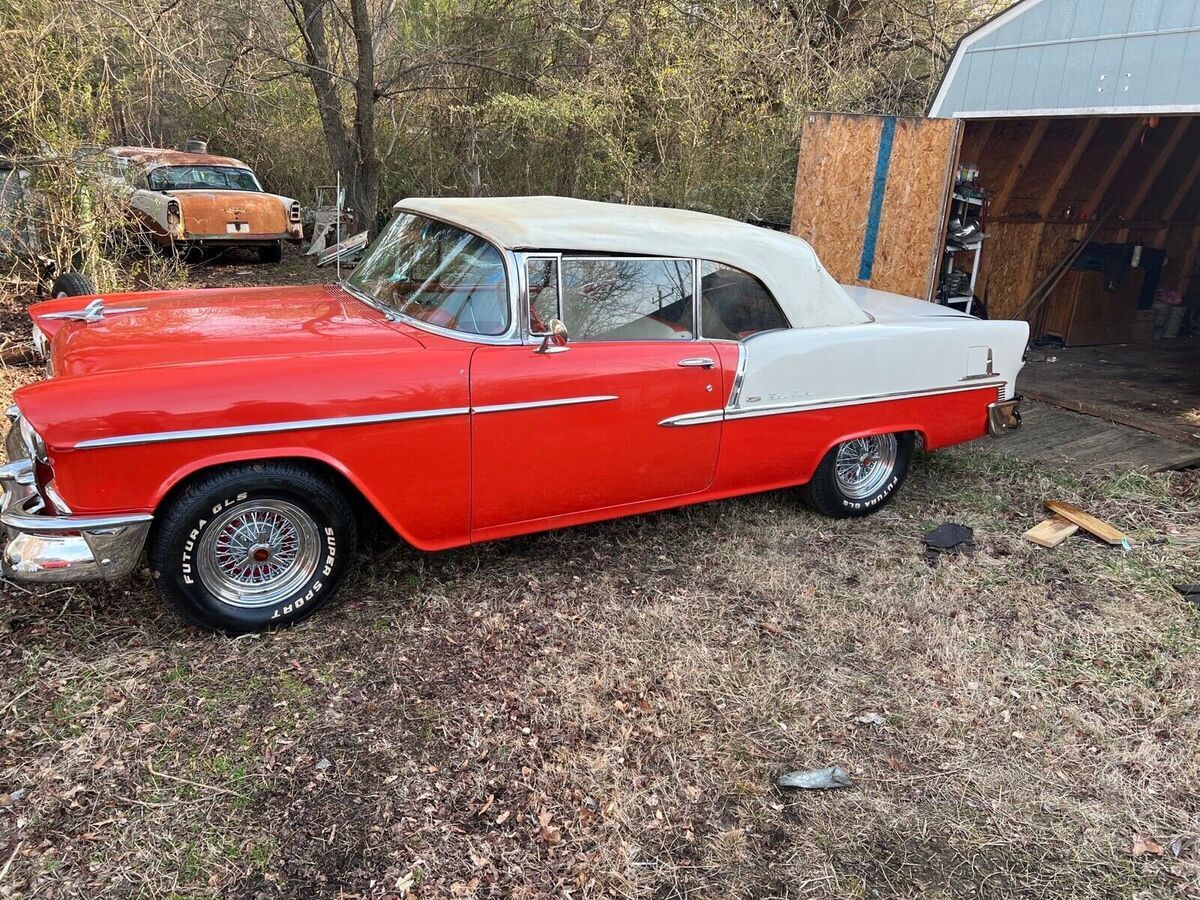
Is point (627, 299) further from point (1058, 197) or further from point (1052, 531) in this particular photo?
point (1058, 197)

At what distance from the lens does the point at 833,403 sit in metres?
4.38

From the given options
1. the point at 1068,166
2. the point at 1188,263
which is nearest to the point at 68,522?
the point at 1068,166

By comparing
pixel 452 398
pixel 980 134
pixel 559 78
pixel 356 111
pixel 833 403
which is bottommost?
pixel 833 403

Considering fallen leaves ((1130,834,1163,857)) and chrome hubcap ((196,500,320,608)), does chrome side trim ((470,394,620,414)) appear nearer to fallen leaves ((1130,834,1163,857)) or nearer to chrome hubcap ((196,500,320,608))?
chrome hubcap ((196,500,320,608))

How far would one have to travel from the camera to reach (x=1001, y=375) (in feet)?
16.3

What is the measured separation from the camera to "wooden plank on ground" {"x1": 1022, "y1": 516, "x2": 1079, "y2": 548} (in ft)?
15.3

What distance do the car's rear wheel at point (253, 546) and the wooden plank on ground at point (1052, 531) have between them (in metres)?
3.70

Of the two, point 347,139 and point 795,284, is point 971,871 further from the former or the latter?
point 347,139

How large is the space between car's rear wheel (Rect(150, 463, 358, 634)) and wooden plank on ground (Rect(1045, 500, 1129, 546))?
13.3 feet

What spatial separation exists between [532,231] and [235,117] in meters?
13.9

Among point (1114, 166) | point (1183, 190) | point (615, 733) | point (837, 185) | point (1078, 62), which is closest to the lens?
point (615, 733)

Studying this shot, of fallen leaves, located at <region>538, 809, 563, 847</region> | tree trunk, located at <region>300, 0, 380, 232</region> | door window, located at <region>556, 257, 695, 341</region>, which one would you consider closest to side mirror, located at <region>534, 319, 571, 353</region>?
door window, located at <region>556, 257, 695, 341</region>

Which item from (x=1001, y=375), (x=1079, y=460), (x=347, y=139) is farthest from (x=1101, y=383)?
(x=347, y=139)

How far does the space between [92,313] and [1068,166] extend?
9.27 metres
